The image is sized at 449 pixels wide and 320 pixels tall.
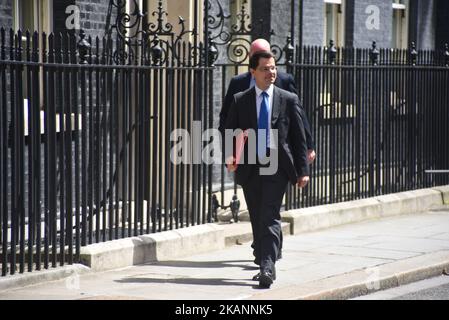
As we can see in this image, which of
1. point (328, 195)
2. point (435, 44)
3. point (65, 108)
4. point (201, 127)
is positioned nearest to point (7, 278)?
point (65, 108)

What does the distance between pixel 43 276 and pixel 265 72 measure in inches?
97.3

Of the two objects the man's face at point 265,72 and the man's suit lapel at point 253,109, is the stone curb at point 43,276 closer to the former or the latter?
the man's suit lapel at point 253,109

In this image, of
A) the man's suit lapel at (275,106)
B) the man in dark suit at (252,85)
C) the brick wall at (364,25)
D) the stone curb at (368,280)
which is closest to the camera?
the stone curb at (368,280)

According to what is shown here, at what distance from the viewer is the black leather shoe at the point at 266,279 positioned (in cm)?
948

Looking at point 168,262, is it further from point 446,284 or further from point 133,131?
point 446,284

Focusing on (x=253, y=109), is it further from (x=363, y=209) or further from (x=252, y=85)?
(x=363, y=209)

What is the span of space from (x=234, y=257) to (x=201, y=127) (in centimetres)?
137

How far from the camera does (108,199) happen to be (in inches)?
419

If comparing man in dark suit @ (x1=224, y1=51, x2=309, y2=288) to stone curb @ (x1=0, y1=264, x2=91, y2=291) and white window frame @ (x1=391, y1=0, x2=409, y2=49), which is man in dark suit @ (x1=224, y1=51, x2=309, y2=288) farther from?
white window frame @ (x1=391, y1=0, x2=409, y2=49)

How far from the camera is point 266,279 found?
9.48 meters

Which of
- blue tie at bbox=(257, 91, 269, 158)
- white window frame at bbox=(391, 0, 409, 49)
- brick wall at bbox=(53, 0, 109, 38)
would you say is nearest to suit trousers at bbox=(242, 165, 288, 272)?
blue tie at bbox=(257, 91, 269, 158)

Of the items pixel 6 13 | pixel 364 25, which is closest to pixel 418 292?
pixel 6 13

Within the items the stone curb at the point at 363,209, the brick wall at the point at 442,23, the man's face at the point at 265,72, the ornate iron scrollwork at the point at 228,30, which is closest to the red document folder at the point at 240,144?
the man's face at the point at 265,72

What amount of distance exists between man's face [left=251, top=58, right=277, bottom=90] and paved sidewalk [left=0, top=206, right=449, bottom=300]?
1645 mm
